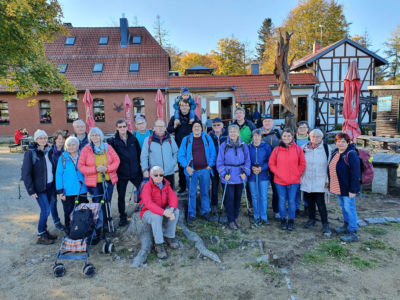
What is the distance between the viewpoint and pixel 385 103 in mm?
15148

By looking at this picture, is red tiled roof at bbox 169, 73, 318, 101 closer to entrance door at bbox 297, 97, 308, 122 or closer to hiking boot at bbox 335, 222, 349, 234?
entrance door at bbox 297, 97, 308, 122

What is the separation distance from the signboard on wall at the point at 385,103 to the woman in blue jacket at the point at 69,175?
54.4 ft

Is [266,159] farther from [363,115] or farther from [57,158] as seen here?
[363,115]

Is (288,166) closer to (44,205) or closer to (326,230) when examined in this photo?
(326,230)

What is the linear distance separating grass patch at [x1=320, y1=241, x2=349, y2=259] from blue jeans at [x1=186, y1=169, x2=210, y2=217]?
2.03 m

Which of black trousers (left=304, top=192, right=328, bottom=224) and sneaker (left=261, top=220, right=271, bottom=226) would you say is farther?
sneaker (left=261, top=220, right=271, bottom=226)

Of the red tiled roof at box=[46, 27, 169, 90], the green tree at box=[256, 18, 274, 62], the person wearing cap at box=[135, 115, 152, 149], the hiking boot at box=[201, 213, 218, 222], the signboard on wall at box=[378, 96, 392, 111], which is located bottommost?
the hiking boot at box=[201, 213, 218, 222]

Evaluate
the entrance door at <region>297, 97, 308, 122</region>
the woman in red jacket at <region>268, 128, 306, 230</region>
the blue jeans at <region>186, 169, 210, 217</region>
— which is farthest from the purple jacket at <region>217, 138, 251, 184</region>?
the entrance door at <region>297, 97, 308, 122</region>

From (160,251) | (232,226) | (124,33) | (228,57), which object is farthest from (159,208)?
(228,57)

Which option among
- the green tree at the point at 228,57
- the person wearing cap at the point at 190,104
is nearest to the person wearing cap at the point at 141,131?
the person wearing cap at the point at 190,104

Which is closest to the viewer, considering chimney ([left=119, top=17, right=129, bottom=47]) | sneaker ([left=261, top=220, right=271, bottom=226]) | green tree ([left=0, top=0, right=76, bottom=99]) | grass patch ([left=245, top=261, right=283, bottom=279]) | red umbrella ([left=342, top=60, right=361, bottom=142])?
grass patch ([left=245, top=261, right=283, bottom=279])

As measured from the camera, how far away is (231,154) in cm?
462

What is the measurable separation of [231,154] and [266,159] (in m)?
0.68

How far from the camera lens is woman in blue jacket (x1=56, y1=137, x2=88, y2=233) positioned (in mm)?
4195
